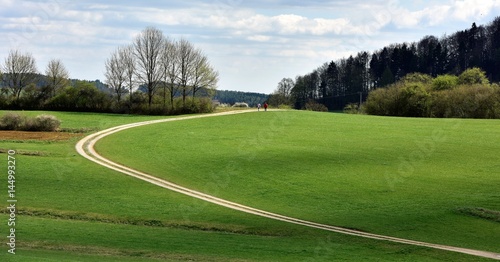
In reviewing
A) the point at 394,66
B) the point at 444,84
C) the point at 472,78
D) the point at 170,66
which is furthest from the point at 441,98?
the point at 394,66

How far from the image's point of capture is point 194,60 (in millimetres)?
97688

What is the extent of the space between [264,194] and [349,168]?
30.5ft

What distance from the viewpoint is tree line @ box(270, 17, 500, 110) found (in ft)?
536

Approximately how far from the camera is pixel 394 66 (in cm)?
16750

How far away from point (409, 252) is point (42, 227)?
17147mm

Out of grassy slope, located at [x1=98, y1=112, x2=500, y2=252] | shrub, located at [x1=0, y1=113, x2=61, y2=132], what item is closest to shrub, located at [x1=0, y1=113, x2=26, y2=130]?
shrub, located at [x1=0, y1=113, x2=61, y2=132]

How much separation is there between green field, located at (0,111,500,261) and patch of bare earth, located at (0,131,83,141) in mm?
3047

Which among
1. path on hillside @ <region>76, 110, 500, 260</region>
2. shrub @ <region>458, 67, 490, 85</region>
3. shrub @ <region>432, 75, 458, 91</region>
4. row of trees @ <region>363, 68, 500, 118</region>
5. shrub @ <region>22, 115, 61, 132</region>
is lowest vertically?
path on hillside @ <region>76, 110, 500, 260</region>

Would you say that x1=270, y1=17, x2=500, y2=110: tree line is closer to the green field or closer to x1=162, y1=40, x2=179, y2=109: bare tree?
x1=162, y1=40, x2=179, y2=109: bare tree

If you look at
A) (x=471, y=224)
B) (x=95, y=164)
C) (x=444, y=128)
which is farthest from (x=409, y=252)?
(x=444, y=128)

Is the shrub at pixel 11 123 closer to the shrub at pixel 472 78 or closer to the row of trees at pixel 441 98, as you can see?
the row of trees at pixel 441 98

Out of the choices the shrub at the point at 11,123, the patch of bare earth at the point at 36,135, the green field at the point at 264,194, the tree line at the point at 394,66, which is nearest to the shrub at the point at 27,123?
the shrub at the point at 11,123

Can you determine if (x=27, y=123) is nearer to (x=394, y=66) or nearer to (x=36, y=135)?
(x=36, y=135)

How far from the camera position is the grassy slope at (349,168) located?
31.8 m
